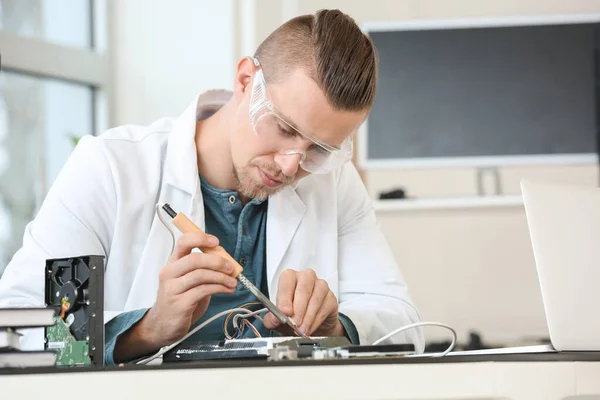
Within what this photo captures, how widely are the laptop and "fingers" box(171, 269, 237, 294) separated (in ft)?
1.32

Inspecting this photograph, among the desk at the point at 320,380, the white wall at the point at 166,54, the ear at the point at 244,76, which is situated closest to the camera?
the desk at the point at 320,380

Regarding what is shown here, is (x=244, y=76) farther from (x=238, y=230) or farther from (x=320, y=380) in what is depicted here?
(x=320, y=380)

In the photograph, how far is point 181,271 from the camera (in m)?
1.13

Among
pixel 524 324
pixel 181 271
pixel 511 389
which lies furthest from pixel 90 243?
pixel 524 324

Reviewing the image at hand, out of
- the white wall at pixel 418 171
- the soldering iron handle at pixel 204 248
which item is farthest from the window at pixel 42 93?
the soldering iron handle at pixel 204 248

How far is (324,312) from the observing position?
4.30ft

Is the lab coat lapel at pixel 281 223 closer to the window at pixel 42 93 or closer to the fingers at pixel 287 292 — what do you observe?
the fingers at pixel 287 292

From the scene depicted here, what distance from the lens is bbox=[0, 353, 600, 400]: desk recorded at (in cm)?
74

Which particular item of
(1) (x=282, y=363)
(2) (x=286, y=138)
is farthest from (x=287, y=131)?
(1) (x=282, y=363)

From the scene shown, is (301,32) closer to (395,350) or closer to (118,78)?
(395,350)

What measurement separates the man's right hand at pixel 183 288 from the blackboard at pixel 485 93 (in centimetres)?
229

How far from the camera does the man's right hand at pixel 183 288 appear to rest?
44.3 inches

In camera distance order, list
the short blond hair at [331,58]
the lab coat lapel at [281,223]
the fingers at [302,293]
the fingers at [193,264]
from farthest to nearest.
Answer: the lab coat lapel at [281,223] < the short blond hair at [331,58] < the fingers at [302,293] < the fingers at [193,264]

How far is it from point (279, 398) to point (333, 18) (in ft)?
2.94
